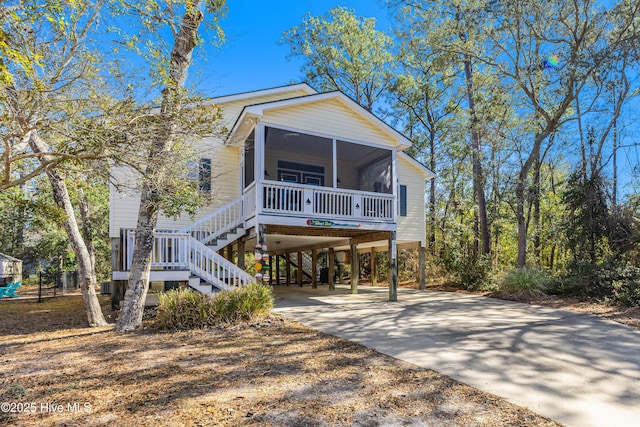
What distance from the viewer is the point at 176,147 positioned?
19.2 feet

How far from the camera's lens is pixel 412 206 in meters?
15.2

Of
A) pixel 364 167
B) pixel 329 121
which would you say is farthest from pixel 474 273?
pixel 329 121

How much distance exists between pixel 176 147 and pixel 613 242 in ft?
37.9

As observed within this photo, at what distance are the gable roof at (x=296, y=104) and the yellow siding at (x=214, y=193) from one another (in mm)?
747

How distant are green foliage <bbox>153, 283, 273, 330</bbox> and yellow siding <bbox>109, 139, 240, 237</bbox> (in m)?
3.34

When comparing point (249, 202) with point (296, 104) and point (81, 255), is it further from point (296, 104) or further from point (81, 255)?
point (81, 255)

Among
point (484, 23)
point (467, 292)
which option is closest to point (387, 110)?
point (484, 23)

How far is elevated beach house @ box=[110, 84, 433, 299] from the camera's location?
28.1 feet

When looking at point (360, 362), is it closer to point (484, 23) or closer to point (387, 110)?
point (484, 23)

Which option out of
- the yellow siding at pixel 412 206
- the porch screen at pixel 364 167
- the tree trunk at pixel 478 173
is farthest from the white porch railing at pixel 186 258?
the tree trunk at pixel 478 173

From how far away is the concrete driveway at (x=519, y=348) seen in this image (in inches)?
138

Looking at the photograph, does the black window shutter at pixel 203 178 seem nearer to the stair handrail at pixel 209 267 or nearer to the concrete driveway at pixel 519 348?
the stair handrail at pixel 209 267

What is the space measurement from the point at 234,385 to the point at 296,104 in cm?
790

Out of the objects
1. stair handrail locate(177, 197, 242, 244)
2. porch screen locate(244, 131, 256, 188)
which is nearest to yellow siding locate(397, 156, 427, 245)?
porch screen locate(244, 131, 256, 188)
